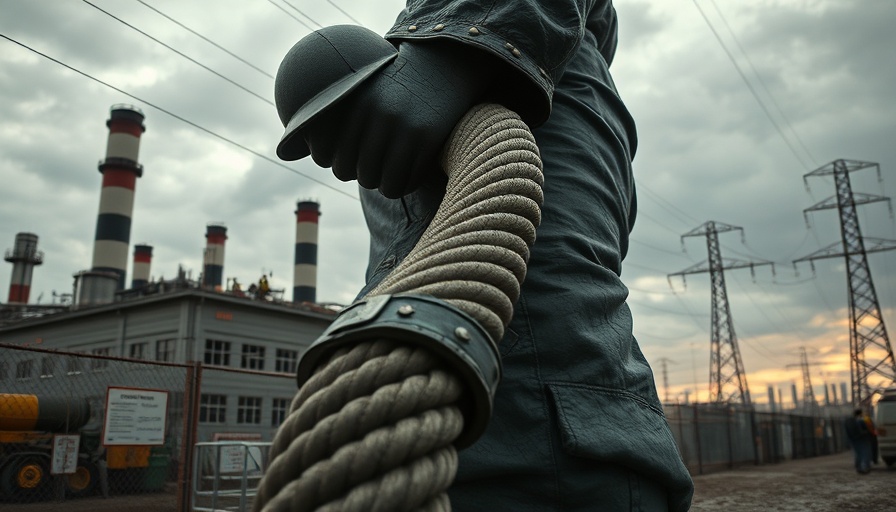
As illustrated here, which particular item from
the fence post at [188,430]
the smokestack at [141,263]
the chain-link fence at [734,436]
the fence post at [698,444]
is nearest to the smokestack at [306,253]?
the smokestack at [141,263]

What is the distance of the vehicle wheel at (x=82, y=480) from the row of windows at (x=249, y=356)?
57.1 ft

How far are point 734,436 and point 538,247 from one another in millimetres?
19330

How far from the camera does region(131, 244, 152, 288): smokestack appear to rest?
152 feet

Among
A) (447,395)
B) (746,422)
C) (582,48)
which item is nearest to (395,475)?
(447,395)

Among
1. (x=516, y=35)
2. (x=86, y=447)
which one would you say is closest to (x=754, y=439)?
(x=86, y=447)

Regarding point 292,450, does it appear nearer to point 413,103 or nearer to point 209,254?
point 413,103

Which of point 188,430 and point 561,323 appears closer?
point 561,323

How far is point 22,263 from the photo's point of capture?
1838 inches

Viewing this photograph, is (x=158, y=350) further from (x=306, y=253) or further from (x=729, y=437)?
(x=729, y=437)

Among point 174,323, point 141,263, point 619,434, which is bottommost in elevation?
point 619,434

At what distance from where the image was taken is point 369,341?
0.60 meters

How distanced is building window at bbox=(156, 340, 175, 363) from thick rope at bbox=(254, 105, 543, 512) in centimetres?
3058

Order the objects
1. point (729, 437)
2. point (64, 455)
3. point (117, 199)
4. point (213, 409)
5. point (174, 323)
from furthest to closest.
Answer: point (117, 199), point (174, 323), point (213, 409), point (729, 437), point (64, 455)

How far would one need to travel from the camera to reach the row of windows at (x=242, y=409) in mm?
27531
